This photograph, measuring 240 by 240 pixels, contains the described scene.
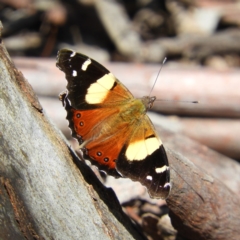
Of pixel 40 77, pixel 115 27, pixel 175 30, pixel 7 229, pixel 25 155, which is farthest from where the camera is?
pixel 175 30

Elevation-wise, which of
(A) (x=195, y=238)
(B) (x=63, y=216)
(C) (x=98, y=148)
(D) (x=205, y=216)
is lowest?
(A) (x=195, y=238)

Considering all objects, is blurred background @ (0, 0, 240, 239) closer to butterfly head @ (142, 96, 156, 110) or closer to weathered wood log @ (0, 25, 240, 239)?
butterfly head @ (142, 96, 156, 110)

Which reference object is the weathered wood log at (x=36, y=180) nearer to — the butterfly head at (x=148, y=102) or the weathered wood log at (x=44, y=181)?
the weathered wood log at (x=44, y=181)

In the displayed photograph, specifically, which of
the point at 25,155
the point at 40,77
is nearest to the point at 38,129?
the point at 25,155

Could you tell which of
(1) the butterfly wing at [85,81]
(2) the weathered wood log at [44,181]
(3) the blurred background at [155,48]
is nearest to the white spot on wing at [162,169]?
(2) the weathered wood log at [44,181]

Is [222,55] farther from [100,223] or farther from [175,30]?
[100,223]

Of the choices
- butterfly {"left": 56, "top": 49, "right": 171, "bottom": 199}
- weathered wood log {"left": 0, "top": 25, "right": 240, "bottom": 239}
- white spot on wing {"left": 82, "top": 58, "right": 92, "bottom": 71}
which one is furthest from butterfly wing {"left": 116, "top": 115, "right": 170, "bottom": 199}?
white spot on wing {"left": 82, "top": 58, "right": 92, "bottom": 71}
